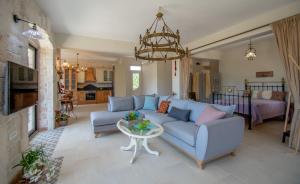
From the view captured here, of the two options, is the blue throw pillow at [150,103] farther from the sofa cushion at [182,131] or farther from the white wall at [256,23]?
the white wall at [256,23]

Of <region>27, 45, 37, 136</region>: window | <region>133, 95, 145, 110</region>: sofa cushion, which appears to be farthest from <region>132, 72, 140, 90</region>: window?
<region>27, 45, 37, 136</region>: window

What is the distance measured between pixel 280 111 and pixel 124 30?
5.64m

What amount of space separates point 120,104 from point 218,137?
9.35ft

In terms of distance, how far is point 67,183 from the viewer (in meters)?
1.95

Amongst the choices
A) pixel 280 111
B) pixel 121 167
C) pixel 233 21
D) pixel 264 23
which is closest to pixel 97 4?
pixel 121 167

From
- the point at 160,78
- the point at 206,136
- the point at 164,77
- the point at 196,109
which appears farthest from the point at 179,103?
the point at 164,77

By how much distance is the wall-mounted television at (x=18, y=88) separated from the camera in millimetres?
1701

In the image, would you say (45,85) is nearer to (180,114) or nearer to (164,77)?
(180,114)

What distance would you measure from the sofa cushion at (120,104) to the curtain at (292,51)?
3811mm

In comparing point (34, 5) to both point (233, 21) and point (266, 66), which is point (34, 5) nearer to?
point (233, 21)

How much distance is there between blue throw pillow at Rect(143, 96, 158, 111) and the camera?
14.8 feet

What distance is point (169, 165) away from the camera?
2.37 meters

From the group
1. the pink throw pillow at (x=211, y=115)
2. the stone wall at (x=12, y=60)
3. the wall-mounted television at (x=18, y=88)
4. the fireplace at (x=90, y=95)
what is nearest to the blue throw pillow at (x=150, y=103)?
the pink throw pillow at (x=211, y=115)

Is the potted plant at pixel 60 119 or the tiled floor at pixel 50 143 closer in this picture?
the tiled floor at pixel 50 143
